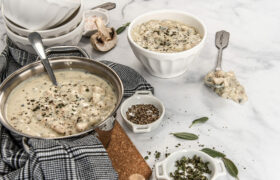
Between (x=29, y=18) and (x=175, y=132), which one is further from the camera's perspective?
(x=29, y=18)

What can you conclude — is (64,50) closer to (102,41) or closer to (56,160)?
(102,41)

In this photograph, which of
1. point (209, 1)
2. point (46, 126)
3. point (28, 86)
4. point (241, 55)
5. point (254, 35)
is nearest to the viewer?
point (46, 126)

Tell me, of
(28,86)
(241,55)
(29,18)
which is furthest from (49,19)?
(241,55)

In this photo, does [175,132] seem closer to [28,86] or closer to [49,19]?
[28,86]

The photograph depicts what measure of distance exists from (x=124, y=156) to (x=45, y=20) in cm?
86

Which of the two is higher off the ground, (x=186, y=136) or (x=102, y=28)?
(x=102, y=28)

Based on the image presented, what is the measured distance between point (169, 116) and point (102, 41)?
711 millimetres

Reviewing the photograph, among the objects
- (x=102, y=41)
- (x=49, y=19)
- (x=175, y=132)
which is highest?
(x=49, y=19)

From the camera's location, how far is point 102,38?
2287 millimetres

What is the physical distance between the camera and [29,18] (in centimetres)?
196

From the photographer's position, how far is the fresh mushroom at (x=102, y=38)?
7.43ft

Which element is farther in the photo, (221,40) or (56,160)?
(221,40)

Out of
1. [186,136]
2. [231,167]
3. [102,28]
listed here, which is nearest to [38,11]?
[102,28]

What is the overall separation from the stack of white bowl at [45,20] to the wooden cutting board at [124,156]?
2.13 ft
